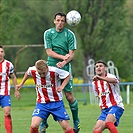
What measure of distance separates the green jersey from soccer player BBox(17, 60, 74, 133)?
3.02 ft

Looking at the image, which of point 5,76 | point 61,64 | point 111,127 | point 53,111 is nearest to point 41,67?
point 53,111

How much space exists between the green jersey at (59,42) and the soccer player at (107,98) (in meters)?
0.88

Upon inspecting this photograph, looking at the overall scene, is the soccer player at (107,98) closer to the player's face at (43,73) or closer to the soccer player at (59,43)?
the soccer player at (59,43)

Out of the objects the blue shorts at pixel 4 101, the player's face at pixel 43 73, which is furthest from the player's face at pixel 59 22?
the blue shorts at pixel 4 101

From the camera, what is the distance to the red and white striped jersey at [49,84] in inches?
430

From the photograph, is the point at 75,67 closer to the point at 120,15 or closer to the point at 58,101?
the point at 120,15

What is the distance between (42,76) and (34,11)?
42.1m

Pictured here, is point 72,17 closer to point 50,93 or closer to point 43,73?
point 43,73

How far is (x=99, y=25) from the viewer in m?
37.3

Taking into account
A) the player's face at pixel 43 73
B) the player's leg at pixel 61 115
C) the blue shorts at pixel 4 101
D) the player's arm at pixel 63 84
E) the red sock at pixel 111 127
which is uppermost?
the player's face at pixel 43 73

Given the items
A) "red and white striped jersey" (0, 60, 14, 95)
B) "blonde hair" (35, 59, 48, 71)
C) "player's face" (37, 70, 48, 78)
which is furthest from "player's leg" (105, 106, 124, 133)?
"red and white striped jersey" (0, 60, 14, 95)

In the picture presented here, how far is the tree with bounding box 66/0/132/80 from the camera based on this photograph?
37375 millimetres

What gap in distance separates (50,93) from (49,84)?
0.52 ft

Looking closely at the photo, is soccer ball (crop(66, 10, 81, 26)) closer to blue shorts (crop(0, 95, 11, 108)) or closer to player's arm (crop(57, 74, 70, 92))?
player's arm (crop(57, 74, 70, 92))
